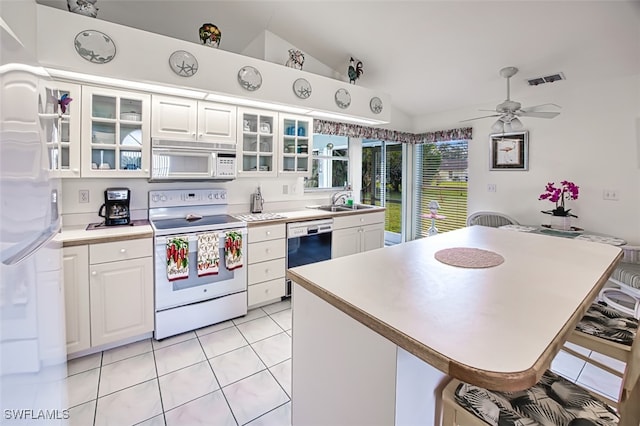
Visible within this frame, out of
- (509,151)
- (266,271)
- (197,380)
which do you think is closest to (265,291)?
(266,271)

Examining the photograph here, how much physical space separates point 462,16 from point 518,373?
3.02 meters

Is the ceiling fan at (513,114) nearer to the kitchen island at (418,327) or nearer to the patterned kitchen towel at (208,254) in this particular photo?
→ the kitchen island at (418,327)

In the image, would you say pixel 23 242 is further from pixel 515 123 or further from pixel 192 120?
pixel 515 123

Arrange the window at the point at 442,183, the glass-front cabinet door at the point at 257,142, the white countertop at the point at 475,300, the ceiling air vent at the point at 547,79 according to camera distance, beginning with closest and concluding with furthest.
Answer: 1. the white countertop at the point at 475,300
2. the glass-front cabinet door at the point at 257,142
3. the ceiling air vent at the point at 547,79
4. the window at the point at 442,183

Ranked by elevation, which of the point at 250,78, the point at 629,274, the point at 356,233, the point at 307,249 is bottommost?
the point at 629,274

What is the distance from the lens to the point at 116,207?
2.55 meters

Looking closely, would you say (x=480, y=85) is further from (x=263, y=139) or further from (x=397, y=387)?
(x=397, y=387)

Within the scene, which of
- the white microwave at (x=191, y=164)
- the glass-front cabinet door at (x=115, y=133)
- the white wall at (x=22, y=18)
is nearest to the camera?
the white wall at (x=22, y=18)

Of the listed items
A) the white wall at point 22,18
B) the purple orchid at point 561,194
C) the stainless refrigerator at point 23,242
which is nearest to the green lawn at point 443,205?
the purple orchid at point 561,194

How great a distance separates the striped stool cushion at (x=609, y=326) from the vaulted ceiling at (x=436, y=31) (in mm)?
2384

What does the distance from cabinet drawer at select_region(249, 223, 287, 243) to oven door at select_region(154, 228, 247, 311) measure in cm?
10

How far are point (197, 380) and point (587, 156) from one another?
4.51 meters

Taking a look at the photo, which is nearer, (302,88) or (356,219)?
(302,88)

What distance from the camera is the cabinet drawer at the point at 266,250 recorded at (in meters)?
2.91
